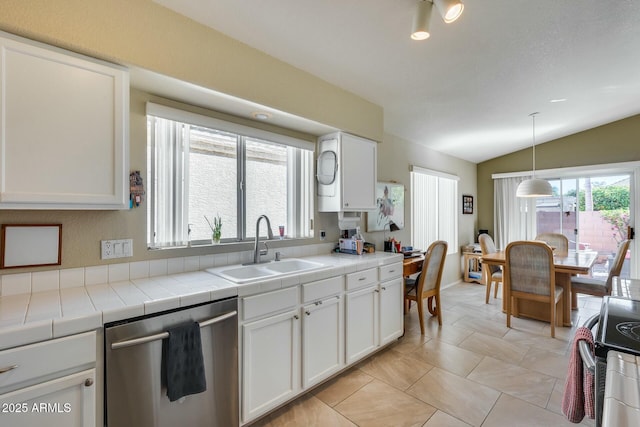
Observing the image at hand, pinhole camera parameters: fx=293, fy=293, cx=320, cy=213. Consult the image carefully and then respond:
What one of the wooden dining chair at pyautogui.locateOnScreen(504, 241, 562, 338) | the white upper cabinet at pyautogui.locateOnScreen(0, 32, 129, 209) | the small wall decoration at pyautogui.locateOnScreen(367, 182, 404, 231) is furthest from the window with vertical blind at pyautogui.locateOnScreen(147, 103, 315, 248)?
the wooden dining chair at pyautogui.locateOnScreen(504, 241, 562, 338)

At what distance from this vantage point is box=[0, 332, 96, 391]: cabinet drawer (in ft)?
3.43

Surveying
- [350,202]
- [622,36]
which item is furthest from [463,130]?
[350,202]

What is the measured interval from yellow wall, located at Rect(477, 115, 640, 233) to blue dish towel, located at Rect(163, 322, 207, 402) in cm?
619

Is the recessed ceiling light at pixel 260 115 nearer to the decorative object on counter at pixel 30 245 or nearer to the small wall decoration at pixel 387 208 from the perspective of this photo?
the decorative object on counter at pixel 30 245

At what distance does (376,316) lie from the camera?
2.66 m

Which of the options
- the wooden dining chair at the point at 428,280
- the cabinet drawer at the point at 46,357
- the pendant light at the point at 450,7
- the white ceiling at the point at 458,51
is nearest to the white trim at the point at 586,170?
the white ceiling at the point at 458,51

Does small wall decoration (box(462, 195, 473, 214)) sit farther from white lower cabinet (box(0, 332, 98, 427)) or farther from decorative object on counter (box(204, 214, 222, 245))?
white lower cabinet (box(0, 332, 98, 427))

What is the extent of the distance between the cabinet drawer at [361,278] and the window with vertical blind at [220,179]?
2.41 ft

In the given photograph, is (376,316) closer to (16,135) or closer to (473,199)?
(16,135)

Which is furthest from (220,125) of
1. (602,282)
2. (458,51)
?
(602,282)

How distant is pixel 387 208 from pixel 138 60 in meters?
3.02

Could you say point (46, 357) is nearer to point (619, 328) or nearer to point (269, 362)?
point (269, 362)

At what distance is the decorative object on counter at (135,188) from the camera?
1853 mm

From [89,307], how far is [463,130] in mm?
4460
